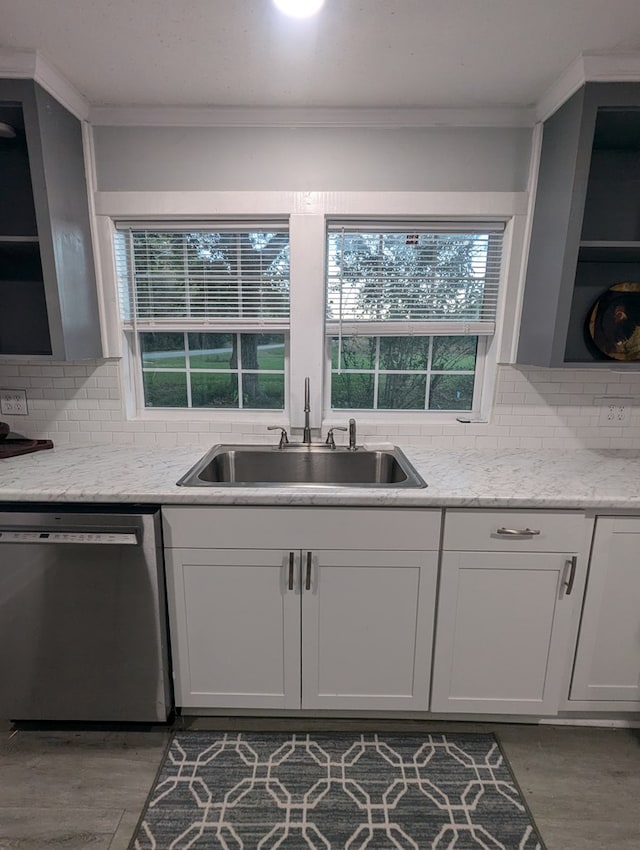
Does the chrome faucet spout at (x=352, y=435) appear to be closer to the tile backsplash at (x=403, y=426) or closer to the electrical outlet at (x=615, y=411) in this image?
the tile backsplash at (x=403, y=426)

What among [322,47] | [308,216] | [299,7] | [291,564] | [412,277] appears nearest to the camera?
[299,7]

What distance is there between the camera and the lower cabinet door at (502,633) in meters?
1.47

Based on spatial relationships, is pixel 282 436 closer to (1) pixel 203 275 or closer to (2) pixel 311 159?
(1) pixel 203 275

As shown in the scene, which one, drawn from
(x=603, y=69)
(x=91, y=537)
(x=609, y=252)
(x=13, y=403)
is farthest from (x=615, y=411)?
(x=13, y=403)

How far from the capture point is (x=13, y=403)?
1992 mm

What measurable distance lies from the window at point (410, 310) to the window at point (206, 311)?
0.29 meters

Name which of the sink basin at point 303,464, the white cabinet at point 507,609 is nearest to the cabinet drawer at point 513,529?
the white cabinet at point 507,609

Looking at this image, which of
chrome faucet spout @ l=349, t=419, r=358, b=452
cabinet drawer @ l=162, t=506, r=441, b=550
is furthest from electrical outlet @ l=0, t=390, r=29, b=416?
chrome faucet spout @ l=349, t=419, r=358, b=452

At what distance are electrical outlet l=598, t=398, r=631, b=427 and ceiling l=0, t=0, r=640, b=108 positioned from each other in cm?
135

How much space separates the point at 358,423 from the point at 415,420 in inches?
11.8

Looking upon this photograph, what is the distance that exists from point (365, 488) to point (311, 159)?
58.0 inches

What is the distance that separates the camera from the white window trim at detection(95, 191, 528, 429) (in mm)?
1817

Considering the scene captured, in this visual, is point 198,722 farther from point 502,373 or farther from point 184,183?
point 184,183

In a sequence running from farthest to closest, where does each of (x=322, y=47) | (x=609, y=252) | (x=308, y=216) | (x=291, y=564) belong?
(x=308, y=216) < (x=609, y=252) < (x=291, y=564) < (x=322, y=47)
